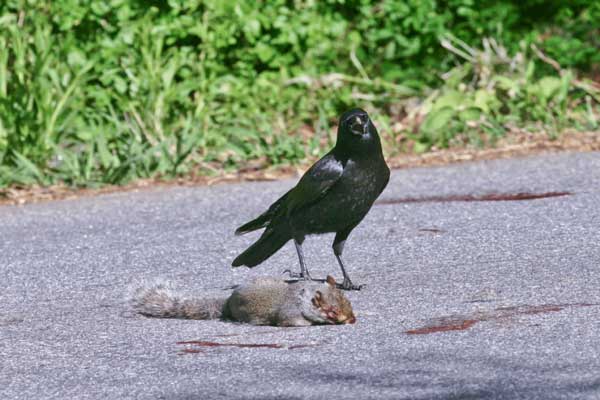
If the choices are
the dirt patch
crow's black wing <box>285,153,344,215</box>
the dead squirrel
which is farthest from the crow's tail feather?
the dirt patch

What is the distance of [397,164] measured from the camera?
1008cm

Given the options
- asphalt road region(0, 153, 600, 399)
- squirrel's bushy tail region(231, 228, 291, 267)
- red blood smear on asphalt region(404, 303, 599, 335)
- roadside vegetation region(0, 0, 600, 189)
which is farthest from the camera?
roadside vegetation region(0, 0, 600, 189)

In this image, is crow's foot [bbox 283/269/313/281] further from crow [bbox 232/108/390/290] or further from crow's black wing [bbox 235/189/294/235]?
crow's black wing [bbox 235/189/294/235]

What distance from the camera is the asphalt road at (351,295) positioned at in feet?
14.8

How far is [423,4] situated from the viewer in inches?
471

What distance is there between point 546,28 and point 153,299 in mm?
7368

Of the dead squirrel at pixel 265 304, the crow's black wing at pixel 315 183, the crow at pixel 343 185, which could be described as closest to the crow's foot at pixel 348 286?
the crow at pixel 343 185

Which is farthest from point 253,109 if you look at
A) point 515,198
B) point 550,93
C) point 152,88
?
point 515,198

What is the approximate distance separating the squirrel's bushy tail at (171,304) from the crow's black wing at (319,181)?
1.96 feet

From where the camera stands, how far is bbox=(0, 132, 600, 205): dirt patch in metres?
9.62

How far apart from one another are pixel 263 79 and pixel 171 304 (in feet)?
20.4

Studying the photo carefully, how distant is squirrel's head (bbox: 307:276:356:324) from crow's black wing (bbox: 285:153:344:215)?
0.59 meters

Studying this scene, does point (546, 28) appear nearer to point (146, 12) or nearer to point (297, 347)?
point (146, 12)

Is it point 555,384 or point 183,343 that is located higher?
point 555,384
